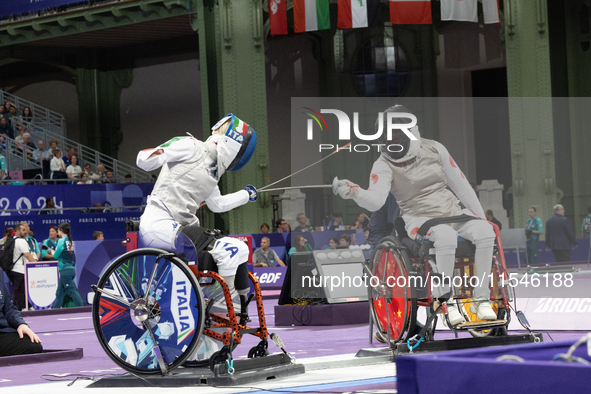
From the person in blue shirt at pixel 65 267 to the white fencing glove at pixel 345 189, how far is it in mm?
8658

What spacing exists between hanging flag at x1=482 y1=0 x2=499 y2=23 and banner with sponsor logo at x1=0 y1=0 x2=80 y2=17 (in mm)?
12691

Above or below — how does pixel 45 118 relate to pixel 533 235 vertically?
above

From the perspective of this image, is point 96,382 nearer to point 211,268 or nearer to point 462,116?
point 211,268

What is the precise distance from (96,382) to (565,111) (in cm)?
2170

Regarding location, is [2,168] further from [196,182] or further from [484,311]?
[484,311]

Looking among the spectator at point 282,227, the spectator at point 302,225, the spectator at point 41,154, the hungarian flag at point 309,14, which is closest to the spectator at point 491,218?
the spectator at point 302,225

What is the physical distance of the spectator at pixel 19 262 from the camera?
576 inches

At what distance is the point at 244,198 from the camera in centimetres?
648

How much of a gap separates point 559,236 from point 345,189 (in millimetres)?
2127

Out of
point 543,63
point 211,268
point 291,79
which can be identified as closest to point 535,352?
point 211,268

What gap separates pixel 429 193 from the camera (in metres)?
6.95

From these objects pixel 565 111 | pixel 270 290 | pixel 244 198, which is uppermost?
pixel 565 111

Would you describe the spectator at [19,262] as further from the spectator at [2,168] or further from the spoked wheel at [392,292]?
the spoked wheel at [392,292]

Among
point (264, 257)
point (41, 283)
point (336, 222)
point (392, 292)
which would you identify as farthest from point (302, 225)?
point (264, 257)
